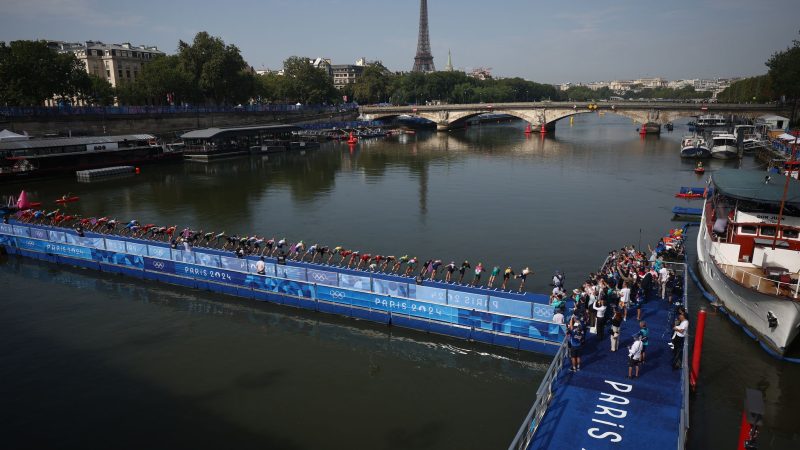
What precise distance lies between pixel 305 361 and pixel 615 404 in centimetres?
1376

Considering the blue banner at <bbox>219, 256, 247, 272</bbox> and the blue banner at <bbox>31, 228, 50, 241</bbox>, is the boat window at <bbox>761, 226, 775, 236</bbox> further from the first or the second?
the blue banner at <bbox>31, 228, 50, 241</bbox>

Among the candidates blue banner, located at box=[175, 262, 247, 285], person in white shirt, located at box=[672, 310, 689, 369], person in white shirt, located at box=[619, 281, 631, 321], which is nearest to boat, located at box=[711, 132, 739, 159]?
person in white shirt, located at box=[619, 281, 631, 321]

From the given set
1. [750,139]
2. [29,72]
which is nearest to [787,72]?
[750,139]

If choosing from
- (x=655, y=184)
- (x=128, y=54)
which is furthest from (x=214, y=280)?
(x=128, y=54)

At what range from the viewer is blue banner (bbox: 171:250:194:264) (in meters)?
32.8

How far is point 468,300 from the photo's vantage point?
83.1 feet

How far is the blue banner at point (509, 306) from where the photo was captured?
2388 cm

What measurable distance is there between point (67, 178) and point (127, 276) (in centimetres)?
5044

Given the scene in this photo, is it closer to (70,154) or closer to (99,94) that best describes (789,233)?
(70,154)

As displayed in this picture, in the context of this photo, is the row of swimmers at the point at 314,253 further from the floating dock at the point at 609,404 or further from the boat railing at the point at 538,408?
the boat railing at the point at 538,408

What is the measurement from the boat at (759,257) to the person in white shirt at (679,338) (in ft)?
22.3

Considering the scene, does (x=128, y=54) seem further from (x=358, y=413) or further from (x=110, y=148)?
(x=358, y=413)

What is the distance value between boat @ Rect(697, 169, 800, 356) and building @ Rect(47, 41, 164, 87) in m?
172

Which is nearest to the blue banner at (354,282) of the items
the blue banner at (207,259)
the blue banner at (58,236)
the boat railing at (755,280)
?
the blue banner at (207,259)
